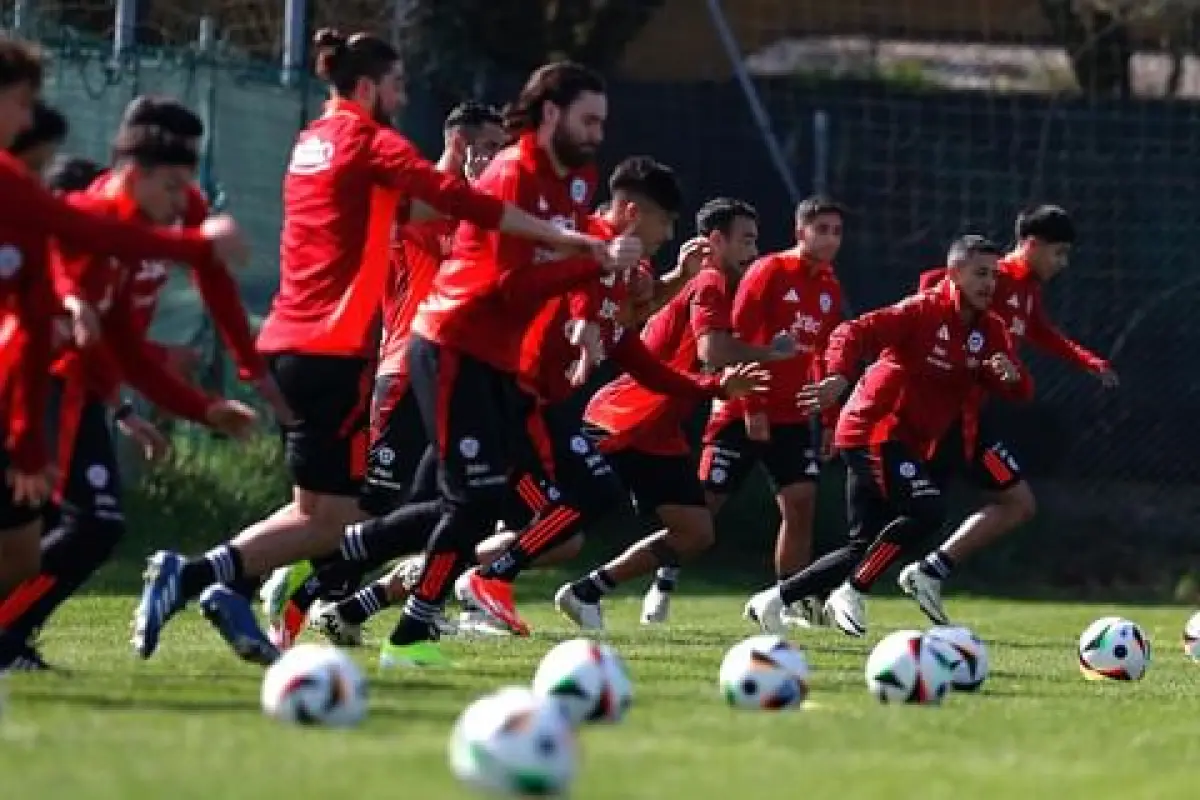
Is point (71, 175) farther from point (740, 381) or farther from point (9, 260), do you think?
point (740, 381)

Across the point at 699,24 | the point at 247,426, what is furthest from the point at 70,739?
the point at 699,24

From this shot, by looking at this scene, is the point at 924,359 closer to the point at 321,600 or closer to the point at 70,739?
the point at 321,600

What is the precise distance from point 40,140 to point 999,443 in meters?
7.62

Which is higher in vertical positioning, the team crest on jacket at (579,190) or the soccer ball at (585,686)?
the team crest on jacket at (579,190)

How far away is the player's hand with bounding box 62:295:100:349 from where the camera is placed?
938cm

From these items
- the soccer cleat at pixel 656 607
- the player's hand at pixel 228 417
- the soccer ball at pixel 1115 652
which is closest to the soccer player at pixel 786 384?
the soccer cleat at pixel 656 607

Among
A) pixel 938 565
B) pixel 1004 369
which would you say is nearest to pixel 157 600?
pixel 1004 369

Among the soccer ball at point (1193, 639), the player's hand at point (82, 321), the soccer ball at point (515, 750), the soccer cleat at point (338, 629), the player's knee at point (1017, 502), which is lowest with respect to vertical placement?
the player's knee at point (1017, 502)

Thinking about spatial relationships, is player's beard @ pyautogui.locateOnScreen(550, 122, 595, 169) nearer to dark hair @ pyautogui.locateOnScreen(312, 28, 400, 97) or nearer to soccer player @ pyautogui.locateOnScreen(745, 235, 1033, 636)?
dark hair @ pyautogui.locateOnScreen(312, 28, 400, 97)

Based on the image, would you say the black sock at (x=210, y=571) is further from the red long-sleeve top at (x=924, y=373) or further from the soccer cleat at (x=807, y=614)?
the soccer cleat at (x=807, y=614)

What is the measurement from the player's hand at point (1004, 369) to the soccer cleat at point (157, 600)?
231 inches

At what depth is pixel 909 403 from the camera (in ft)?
49.9

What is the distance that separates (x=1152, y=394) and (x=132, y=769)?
14.7 m

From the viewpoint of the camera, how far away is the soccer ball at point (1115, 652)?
12.2 m
